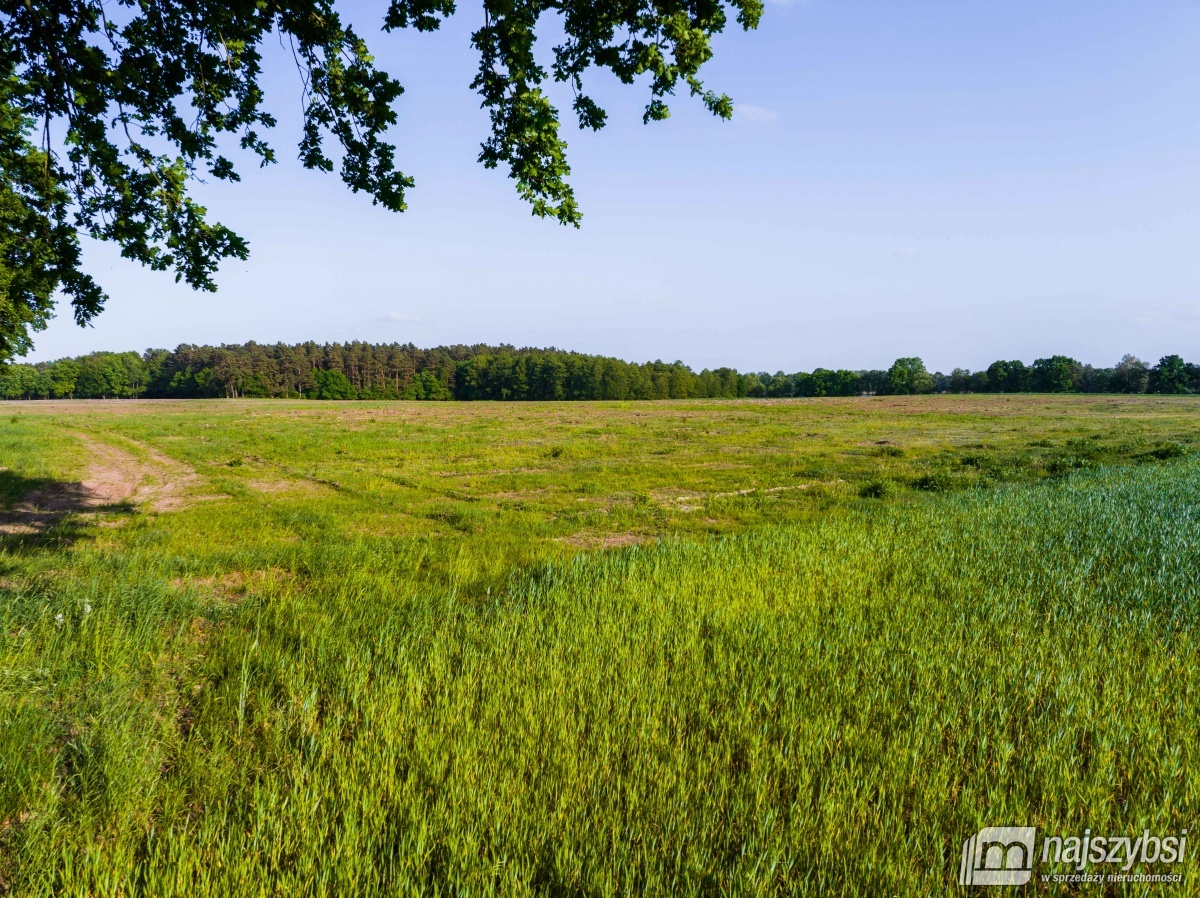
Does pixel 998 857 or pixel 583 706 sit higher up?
pixel 583 706

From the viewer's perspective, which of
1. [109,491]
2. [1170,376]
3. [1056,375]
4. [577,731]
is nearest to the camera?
[577,731]

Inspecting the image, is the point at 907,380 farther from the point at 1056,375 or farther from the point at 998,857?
the point at 998,857

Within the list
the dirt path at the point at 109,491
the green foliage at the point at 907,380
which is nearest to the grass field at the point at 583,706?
the dirt path at the point at 109,491

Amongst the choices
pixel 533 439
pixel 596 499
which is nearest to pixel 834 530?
pixel 596 499

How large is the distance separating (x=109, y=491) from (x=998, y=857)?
67.6 feet

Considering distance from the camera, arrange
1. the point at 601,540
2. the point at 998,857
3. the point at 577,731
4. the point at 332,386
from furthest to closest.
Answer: the point at 332,386 < the point at 601,540 < the point at 577,731 < the point at 998,857

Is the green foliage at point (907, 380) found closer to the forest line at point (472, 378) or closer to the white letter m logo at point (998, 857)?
the forest line at point (472, 378)

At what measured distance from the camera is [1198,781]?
129 inches

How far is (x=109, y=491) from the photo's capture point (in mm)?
15383

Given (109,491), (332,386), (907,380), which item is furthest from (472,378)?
(109,491)

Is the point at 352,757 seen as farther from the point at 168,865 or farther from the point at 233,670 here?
the point at 233,670

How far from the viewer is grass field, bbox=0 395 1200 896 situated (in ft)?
9.26

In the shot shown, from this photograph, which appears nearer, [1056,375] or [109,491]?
[109,491]

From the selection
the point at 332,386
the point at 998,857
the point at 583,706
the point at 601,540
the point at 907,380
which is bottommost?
the point at 601,540
